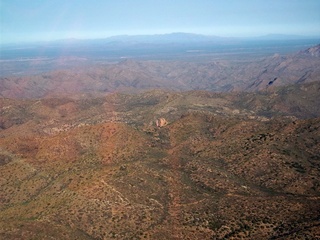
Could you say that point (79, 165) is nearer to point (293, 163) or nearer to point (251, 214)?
point (251, 214)

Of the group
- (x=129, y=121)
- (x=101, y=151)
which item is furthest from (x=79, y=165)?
(x=129, y=121)

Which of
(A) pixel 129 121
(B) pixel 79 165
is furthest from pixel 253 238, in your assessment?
(A) pixel 129 121

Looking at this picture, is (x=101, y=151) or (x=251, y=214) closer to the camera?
(x=251, y=214)

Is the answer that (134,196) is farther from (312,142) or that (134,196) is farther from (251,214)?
(312,142)

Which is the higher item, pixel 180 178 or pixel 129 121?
pixel 180 178

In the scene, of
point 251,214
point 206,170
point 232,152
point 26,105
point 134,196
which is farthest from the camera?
point 26,105

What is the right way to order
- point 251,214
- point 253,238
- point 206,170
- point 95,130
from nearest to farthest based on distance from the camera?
point 253,238, point 251,214, point 206,170, point 95,130
